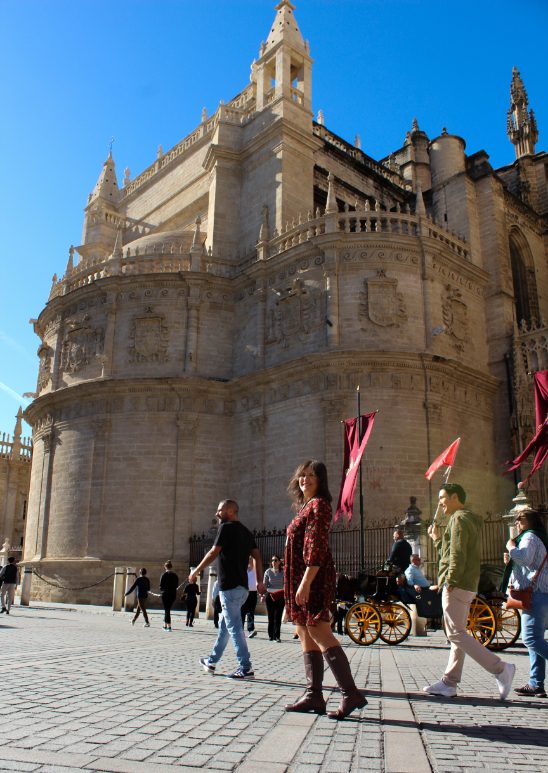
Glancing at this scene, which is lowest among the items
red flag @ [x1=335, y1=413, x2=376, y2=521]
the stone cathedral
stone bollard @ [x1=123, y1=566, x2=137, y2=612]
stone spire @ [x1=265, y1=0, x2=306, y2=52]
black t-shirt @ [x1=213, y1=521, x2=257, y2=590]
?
stone bollard @ [x1=123, y1=566, x2=137, y2=612]

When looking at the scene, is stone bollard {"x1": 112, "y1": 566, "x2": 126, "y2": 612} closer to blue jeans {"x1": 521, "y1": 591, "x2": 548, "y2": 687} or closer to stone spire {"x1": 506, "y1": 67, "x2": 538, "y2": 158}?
blue jeans {"x1": 521, "y1": 591, "x2": 548, "y2": 687}

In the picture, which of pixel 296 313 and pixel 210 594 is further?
pixel 296 313

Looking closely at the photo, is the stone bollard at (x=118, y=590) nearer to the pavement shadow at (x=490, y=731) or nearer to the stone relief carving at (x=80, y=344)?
the stone relief carving at (x=80, y=344)

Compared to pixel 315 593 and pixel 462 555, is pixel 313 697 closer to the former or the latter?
pixel 315 593

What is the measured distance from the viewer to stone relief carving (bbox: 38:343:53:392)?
27.6 m

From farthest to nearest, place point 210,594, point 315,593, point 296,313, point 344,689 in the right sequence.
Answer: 1. point 296,313
2. point 210,594
3. point 315,593
4. point 344,689

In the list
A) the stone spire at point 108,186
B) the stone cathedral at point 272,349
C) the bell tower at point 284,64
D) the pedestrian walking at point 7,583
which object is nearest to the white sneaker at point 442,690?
the stone cathedral at point 272,349

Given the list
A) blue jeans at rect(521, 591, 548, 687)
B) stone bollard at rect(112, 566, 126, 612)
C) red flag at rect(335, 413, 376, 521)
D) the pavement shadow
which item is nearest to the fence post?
red flag at rect(335, 413, 376, 521)

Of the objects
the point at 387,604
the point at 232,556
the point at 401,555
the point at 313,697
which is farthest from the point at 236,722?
the point at 401,555

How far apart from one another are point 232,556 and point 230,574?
0.58ft

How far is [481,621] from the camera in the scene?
29.5ft

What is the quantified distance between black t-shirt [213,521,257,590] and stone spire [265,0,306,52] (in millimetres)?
24355

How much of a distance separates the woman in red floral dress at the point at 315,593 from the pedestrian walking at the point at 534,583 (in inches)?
83.2

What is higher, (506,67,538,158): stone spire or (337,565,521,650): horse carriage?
(506,67,538,158): stone spire
